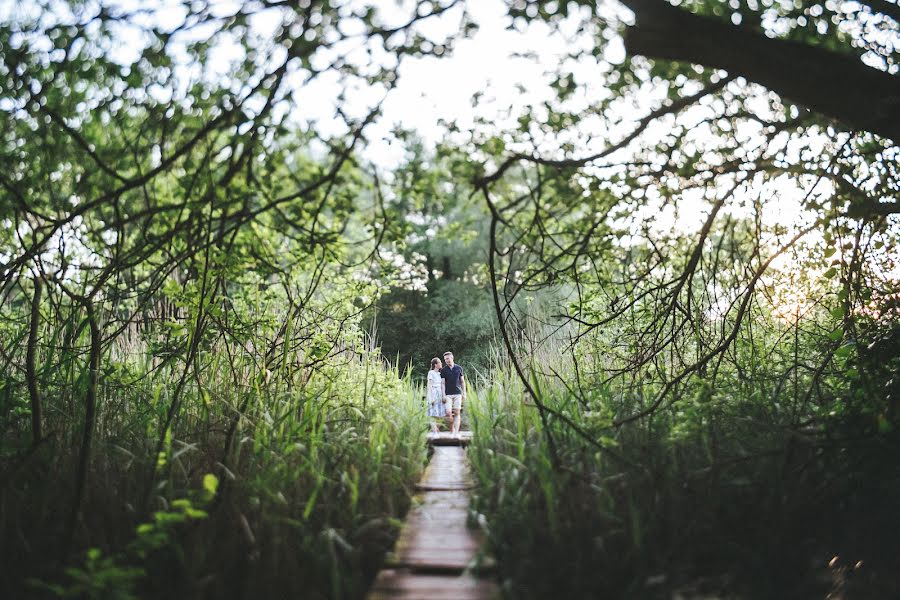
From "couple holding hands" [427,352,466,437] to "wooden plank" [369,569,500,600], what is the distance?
516cm

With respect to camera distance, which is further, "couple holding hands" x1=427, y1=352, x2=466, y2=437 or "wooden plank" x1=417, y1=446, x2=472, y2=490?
"couple holding hands" x1=427, y1=352, x2=466, y2=437

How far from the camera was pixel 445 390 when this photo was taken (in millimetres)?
7590

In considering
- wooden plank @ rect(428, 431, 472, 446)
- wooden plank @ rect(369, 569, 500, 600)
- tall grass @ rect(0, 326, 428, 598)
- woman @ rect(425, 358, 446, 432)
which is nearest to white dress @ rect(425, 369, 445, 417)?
woman @ rect(425, 358, 446, 432)

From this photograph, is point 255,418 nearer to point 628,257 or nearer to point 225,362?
point 225,362

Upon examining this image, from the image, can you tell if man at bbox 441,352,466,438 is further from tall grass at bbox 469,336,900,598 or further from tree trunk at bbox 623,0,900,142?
tree trunk at bbox 623,0,900,142

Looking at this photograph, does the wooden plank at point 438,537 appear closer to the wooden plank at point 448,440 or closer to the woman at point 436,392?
the wooden plank at point 448,440

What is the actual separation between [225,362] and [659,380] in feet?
10.1

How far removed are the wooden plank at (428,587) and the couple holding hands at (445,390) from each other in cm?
516

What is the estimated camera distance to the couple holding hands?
7363 mm

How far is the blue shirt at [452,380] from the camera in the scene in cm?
754

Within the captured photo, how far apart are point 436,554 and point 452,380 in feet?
17.4

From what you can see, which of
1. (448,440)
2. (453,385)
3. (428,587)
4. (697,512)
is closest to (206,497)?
(428,587)

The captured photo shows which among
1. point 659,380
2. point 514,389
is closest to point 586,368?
point 514,389

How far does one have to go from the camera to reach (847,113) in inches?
90.5
